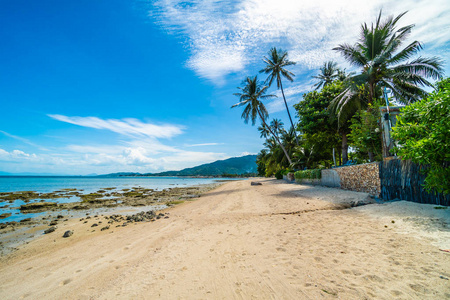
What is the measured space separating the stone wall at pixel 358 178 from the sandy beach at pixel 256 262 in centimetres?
279

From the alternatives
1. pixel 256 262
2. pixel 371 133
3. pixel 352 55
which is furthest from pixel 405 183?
pixel 352 55

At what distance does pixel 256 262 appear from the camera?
353cm

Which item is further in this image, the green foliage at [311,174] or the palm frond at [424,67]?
the green foliage at [311,174]

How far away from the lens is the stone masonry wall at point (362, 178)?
8676 millimetres

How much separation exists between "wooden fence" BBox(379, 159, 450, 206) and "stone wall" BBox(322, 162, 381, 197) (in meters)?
0.61

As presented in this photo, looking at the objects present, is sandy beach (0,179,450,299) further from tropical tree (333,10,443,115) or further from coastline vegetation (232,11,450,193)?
tropical tree (333,10,443,115)

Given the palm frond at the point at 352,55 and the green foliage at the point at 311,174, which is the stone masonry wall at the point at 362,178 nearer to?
the green foliage at the point at 311,174

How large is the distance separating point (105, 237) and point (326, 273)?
21.4ft

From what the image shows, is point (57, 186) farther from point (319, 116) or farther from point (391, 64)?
point (391, 64)

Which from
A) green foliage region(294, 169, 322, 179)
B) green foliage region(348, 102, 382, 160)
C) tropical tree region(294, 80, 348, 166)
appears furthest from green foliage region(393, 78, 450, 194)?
tropical tree region(294, 80, 348, 166)

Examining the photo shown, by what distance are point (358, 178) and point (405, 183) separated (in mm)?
4177

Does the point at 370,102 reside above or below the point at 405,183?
above

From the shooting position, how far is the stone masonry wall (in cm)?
868

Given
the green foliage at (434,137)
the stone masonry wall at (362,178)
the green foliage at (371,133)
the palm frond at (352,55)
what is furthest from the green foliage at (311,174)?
the green foliage at (434,137)
